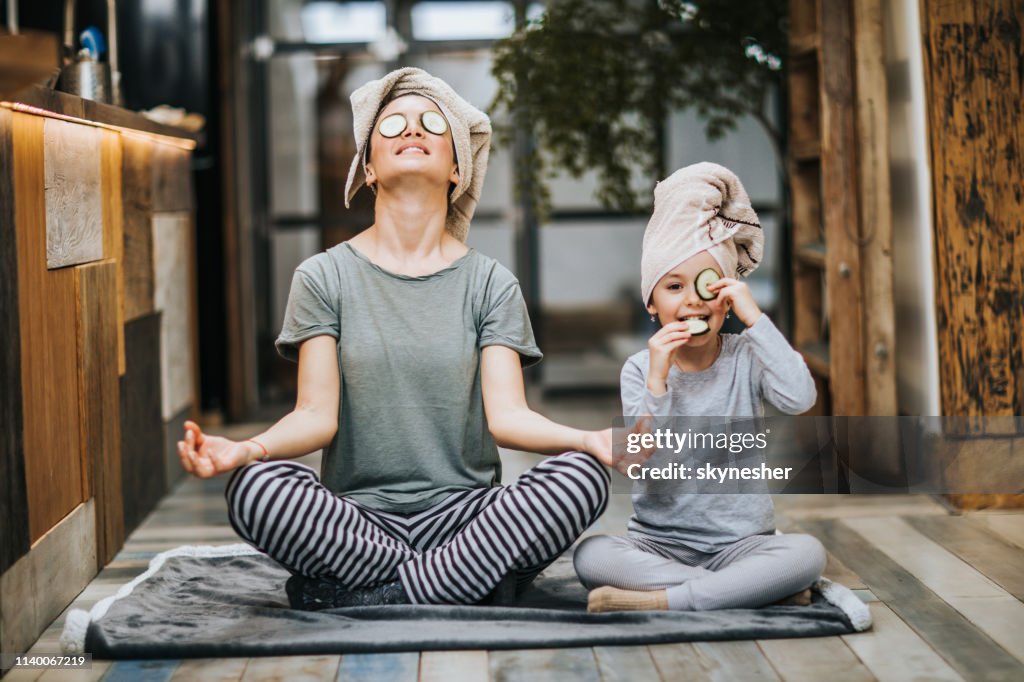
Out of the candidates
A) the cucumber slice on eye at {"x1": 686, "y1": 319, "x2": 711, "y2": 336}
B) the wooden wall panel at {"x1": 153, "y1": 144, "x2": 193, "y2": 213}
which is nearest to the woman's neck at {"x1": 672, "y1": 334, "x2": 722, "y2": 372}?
the cucumber slice on eye at {"x1": 686, "y1": 319, "x2": 711, "y2": 336}

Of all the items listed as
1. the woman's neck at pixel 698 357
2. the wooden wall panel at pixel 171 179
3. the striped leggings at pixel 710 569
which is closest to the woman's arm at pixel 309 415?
the striped leggings at pixel 710 569

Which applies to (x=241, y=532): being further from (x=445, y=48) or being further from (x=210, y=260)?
(x=445, y=48)

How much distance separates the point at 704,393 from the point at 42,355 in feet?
4.18

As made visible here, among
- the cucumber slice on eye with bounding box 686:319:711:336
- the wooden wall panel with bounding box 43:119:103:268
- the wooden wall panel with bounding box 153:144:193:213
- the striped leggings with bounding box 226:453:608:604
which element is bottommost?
the striped leggings with bounding box 226:453:608:604

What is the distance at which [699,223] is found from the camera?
7.43 feet

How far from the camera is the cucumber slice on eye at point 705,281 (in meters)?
2.23

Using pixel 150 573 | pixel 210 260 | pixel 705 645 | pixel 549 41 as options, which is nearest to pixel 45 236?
pixel 150 573

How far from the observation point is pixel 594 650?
2.10m

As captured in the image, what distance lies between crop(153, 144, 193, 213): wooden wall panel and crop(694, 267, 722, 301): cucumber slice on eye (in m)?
1.86

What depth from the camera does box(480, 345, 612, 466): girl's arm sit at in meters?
2.20

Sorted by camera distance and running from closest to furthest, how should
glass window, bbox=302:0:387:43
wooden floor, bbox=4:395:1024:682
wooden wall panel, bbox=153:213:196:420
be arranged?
wooden floor, bbox=4:395:1024:682 → wooden wall panel, bbox=153:213:196:420 → glass window, bbox=302:0:387:43

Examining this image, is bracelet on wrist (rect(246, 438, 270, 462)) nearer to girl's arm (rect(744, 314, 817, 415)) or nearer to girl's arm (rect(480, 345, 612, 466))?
girl's arm (rect(480, 345, 612, 466))

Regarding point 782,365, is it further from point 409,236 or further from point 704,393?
point 409,236

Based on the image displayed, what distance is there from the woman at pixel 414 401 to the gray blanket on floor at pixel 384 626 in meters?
0.07
